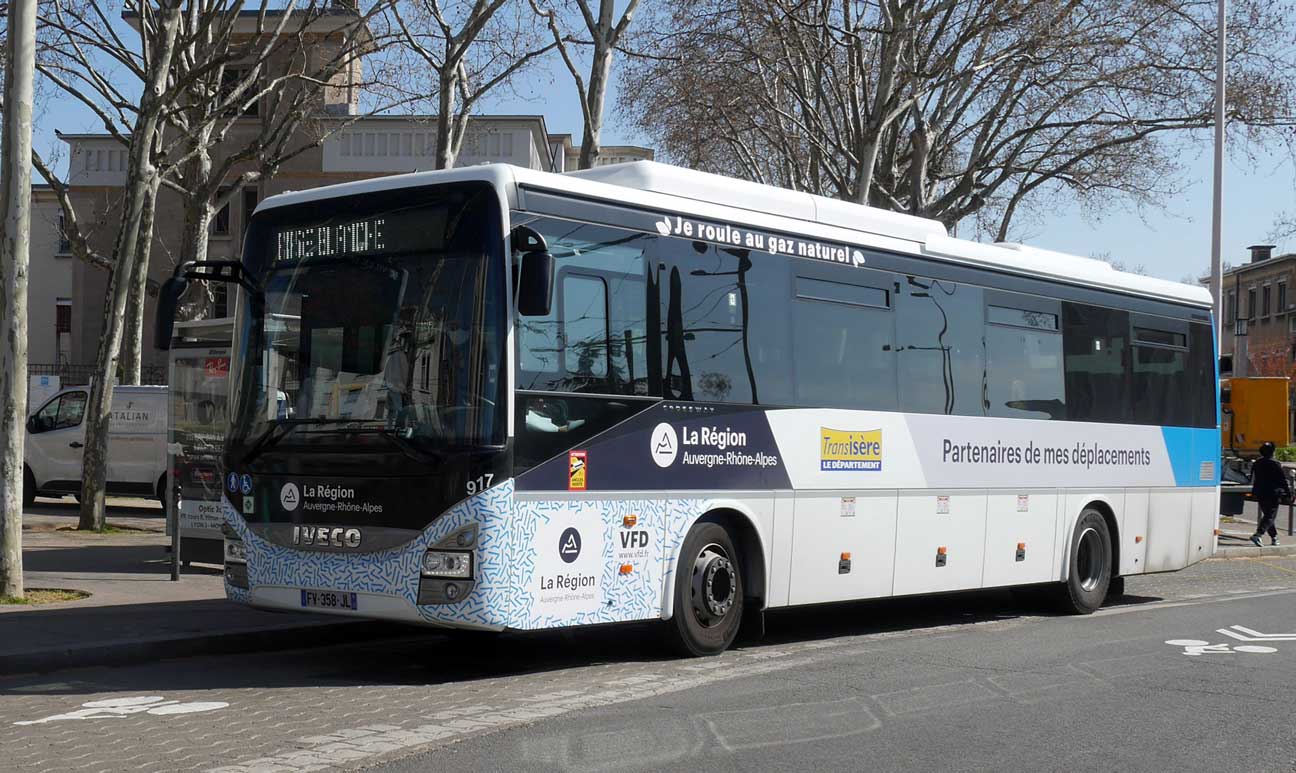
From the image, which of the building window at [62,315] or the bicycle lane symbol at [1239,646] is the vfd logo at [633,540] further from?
the building window at [62,315]

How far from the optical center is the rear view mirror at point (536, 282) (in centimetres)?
886

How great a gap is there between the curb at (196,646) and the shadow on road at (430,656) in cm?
4

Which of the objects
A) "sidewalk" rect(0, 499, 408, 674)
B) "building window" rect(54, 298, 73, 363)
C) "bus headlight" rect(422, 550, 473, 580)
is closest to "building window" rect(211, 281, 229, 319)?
"building window" rect(54, 298, 73, 363)

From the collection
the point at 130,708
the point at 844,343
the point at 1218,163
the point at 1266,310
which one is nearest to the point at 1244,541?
the point at 1218,163

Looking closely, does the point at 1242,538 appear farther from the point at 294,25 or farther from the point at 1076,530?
the point at 294,25

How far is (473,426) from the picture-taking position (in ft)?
29.7

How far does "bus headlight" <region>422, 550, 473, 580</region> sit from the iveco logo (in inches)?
22.7

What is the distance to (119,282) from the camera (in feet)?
64.3

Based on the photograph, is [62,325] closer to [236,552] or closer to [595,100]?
[595,100]

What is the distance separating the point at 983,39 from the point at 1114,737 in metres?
22.8

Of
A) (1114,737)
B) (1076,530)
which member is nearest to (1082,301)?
(1076,530)

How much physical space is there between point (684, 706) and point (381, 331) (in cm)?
309

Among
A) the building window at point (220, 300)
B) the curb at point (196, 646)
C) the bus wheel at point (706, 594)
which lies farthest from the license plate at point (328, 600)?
the building window at point (220, 300)

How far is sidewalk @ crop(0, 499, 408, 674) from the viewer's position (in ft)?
32.1
